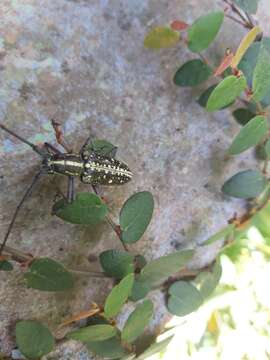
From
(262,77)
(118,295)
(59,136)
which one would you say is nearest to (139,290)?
(118,295)

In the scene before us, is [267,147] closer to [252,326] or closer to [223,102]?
[223,102]

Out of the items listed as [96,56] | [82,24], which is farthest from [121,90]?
[82,24]

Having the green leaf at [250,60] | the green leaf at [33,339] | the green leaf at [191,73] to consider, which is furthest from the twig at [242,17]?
the green leaf at [33,339]

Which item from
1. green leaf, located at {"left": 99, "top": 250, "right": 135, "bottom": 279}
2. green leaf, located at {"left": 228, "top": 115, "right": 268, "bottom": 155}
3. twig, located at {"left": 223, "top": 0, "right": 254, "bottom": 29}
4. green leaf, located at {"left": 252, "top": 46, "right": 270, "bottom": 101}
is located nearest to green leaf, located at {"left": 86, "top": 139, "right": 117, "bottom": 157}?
green leaf, located at {"left": 99, "top": 250, "right": 135, "bottom": 279}

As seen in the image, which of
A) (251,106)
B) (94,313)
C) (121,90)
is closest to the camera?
(94,313)

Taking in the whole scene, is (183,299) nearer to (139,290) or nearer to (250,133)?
(139,290)

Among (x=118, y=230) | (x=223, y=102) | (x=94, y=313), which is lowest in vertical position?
(x=94, y=313)
